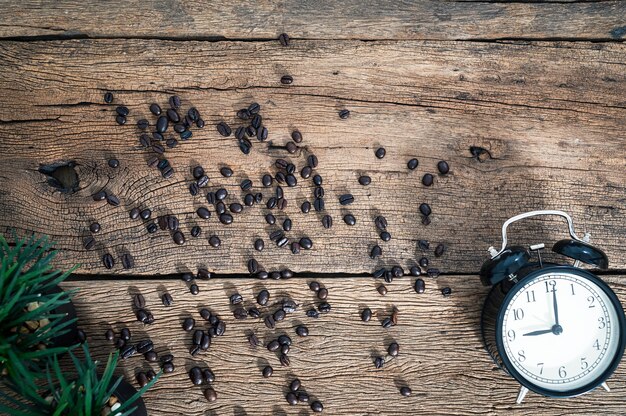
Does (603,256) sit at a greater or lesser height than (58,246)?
lesser

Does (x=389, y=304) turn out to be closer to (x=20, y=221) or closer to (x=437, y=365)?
(x=437, y=365)

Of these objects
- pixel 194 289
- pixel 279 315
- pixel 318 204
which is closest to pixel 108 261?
pixel 194 289

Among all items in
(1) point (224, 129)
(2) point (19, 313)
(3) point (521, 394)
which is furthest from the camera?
(1) point (224, 129)

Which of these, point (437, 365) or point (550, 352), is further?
point (437, 365)

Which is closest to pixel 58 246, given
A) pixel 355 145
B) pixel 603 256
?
pixel 355 145

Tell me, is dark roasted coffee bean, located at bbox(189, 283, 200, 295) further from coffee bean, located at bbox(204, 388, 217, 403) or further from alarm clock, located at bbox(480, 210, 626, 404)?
alarm clock, located at bbox(480, 210, 626, 404)

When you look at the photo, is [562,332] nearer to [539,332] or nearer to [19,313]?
[539,332]

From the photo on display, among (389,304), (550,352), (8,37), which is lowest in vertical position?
(550,352)
